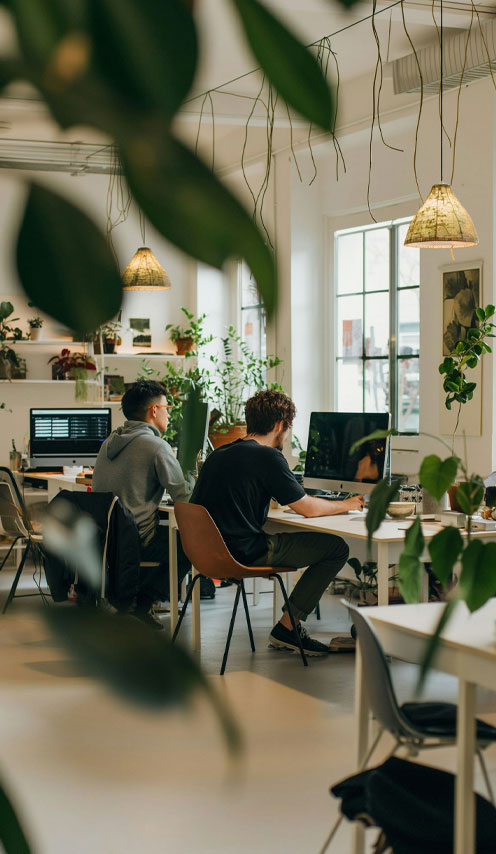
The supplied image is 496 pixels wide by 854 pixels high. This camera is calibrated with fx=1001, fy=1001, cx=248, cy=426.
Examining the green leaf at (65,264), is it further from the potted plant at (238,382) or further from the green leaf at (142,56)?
the potted plant at (238,382)

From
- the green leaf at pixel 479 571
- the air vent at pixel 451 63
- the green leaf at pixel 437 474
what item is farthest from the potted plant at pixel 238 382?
the green leaf at pixel 479 571

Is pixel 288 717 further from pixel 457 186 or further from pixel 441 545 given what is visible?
pixel 457 186

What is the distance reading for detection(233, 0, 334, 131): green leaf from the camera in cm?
19

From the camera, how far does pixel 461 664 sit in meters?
2.16

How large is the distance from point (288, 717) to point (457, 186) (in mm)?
3545

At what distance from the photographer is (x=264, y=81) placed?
19 centimetres

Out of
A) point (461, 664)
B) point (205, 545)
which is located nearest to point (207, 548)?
point (205, 545)

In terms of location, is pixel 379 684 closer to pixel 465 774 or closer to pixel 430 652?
pixel 465 774

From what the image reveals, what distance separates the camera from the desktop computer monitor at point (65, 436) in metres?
7.19

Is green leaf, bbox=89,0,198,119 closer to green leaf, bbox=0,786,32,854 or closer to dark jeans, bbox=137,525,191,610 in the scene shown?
green leaf, bbox=0,786,32,854

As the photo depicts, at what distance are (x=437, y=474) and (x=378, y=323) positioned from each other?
5.35m

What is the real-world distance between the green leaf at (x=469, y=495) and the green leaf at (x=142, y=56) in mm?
1678

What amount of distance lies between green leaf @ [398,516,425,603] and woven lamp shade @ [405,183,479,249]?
2861mm

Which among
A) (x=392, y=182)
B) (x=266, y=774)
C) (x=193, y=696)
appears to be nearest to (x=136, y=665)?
(x=193, y=696)
